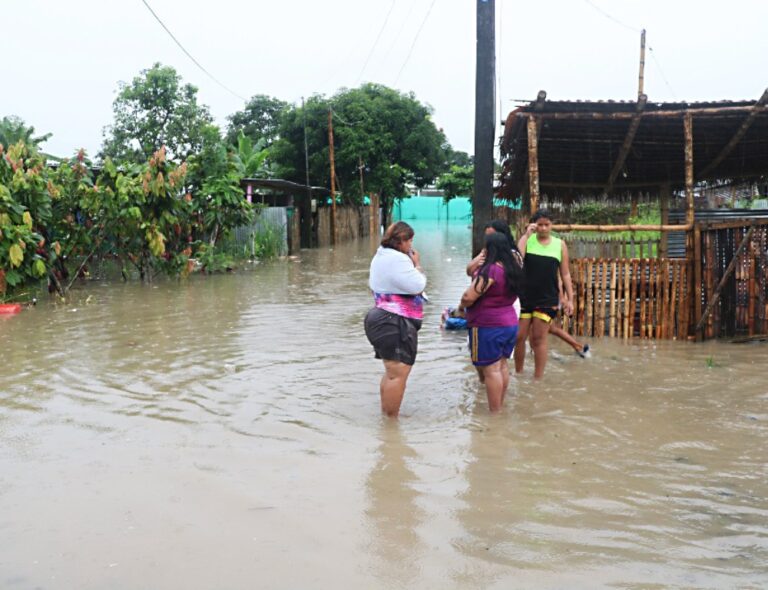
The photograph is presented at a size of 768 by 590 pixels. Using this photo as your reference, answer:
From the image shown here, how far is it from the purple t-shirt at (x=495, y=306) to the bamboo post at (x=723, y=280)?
372cm

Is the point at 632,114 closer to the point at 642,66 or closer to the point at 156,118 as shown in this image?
the point at 642,66

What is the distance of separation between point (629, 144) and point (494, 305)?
183 inches

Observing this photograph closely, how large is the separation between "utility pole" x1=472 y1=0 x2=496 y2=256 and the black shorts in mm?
3829

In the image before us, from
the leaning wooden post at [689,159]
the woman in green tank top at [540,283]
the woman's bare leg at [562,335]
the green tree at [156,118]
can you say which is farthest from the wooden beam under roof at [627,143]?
the green tree at [156,118]

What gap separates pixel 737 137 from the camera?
370 inches

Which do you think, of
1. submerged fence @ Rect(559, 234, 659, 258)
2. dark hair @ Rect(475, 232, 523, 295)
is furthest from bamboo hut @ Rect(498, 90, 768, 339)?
dark hair @ Rect(475, 232, 523, 295)

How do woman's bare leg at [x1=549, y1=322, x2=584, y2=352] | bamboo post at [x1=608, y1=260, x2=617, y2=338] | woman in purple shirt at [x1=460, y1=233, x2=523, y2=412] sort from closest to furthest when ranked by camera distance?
woman in purple shirt at [x1=460, y1=233, x2=523, y2=412] → woman's bare leg at [x1=549, y1=322, x2=584, y2=352] → bamboo post at [x1=608, y1=260, x2=617, y2=338]

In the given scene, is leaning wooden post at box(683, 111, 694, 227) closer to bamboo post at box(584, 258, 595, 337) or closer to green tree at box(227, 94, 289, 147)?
bamboo post at box(584, 258, 595, 337)

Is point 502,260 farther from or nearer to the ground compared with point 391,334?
farther from the ground

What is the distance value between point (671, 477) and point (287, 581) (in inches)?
95.3

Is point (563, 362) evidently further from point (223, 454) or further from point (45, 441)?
point (45, 441)

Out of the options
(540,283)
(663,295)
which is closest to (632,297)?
(663,295)

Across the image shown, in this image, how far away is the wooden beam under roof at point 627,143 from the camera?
8547 mm

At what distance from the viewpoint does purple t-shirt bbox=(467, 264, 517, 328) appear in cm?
579
